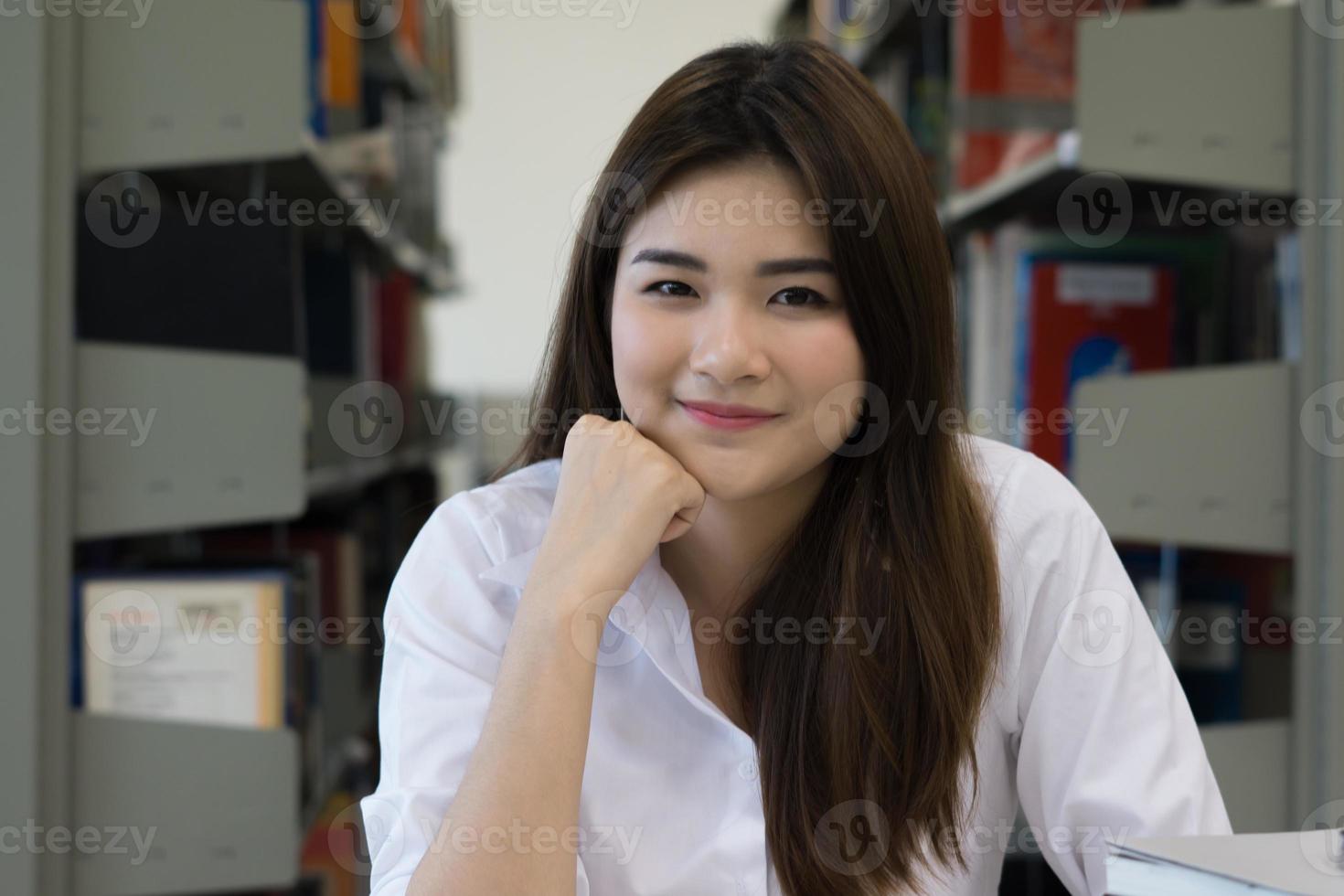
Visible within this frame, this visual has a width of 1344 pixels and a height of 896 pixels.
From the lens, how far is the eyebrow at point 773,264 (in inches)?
42.1

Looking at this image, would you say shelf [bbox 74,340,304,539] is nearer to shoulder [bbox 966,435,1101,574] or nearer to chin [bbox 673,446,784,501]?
chin [bbox 673,446,784,501]

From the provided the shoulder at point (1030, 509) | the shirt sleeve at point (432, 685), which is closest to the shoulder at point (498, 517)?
the shirt sleeve at point (432, 685)

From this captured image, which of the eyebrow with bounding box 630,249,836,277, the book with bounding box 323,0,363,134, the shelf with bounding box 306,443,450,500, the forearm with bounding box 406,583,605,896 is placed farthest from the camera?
the book with bounding box 323,0,363,134

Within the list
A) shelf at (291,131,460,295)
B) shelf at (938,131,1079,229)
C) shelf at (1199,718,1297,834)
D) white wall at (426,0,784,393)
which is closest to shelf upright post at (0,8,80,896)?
shelf at (291,131,460,295)

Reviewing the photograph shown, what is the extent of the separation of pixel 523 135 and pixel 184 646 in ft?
11.6

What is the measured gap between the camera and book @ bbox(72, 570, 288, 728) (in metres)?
1.61

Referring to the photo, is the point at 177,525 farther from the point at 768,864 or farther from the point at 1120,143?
the point at 1120,143

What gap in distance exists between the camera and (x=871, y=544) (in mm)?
1204

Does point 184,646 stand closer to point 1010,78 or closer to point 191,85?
point 191,85

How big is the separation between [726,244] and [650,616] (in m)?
0.36

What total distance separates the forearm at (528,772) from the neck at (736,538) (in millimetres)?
245

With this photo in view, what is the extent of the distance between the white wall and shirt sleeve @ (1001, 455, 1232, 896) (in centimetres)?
382

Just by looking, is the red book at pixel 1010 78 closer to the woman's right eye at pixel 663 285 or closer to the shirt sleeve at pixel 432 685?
the woman's right eye at pixel 663 285

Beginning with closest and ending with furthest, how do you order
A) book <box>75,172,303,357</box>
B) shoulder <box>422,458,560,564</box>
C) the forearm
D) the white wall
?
the forearm
shoulder <box>422,458,560,564</box>
book <box>75,172,303,357</box>
the white wall
